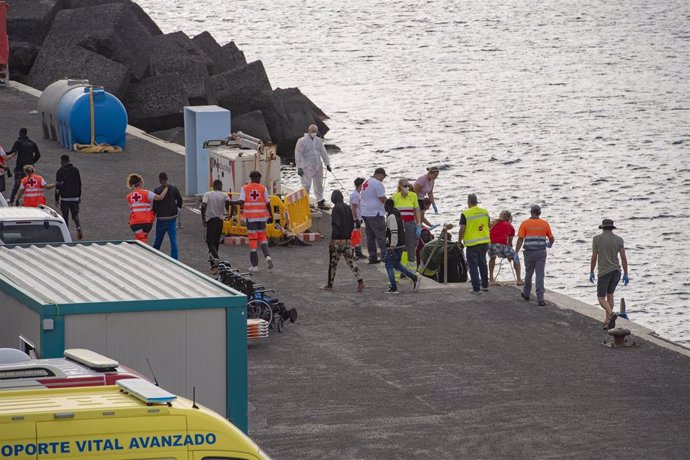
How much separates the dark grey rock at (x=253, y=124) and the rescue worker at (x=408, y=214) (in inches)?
948

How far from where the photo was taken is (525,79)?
3561 inches

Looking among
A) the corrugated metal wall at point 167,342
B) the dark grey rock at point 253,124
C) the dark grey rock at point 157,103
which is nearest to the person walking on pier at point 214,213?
the corrugated metal wall at point 167,342

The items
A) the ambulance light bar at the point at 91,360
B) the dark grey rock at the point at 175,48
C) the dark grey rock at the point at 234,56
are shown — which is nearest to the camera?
the ambulance light bar at the point at 91,360

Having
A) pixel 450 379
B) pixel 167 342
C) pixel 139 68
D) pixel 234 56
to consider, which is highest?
pixel 234 56

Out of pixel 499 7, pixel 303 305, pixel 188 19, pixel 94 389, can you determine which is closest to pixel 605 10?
pixel 499 7

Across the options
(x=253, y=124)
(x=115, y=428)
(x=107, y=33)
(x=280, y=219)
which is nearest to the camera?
(x=115, y=428)

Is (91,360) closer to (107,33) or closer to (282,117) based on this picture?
(107,33)

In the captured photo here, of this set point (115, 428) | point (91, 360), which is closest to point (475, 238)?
point (91, 360)

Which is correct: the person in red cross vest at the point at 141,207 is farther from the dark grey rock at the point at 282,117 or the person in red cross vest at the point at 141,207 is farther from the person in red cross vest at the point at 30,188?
the dark grey rock at the point at 282,117

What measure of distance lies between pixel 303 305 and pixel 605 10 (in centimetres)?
13502

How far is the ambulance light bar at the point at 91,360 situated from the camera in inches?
371

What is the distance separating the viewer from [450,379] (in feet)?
57.8

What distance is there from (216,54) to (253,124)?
971 cm

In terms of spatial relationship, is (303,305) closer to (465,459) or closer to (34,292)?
(465,459)
